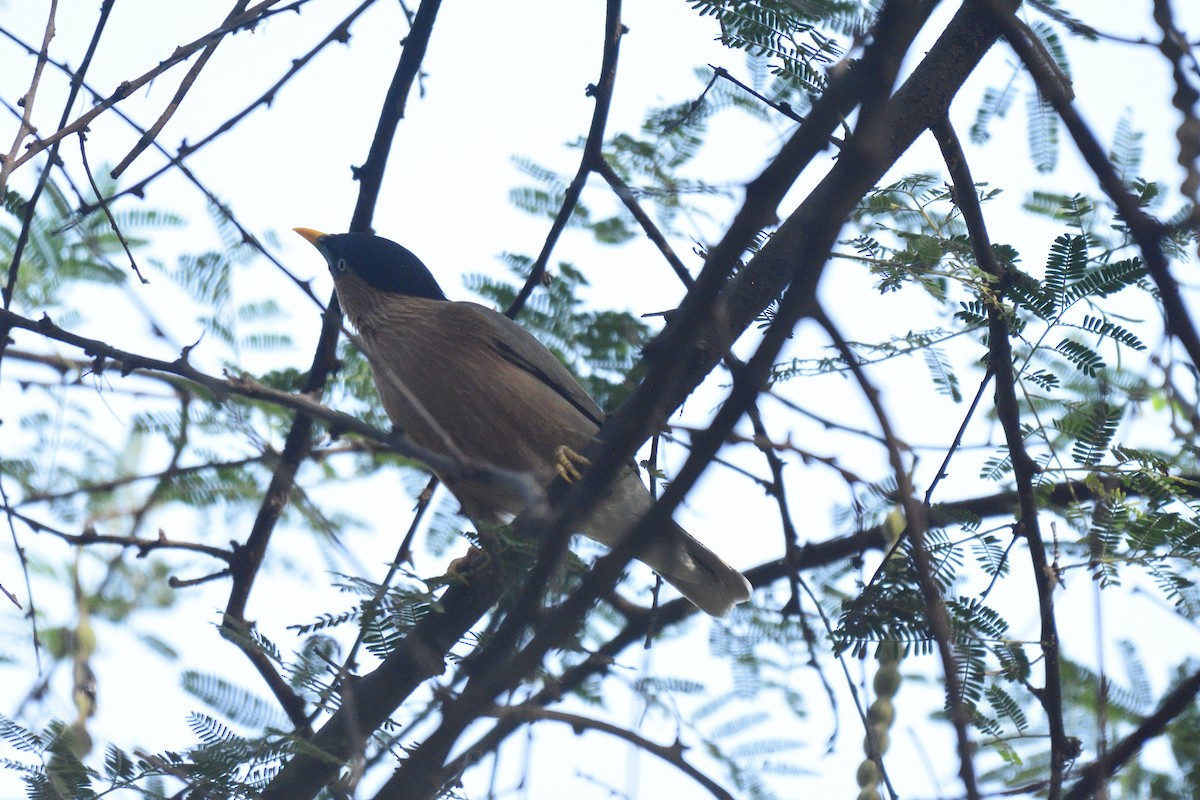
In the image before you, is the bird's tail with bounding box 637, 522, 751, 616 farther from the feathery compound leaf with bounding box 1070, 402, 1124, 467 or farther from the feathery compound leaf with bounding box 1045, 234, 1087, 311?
the feathery compound leaf with bounding box 1045, 234, 1087, 311

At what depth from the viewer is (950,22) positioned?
3508 mm

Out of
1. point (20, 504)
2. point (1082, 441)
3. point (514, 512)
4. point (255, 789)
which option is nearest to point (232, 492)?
point (20, 504)

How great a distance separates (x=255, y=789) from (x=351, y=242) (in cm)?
359

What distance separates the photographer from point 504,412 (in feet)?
15.6

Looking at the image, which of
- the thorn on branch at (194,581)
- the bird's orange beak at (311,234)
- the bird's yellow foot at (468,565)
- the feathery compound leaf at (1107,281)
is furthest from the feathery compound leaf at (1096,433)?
the bird's orange beak at (311,234)

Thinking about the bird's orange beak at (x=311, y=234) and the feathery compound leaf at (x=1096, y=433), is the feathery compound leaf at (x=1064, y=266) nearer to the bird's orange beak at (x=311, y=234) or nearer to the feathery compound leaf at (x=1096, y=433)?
the feathery compound leaf at (x=1096, y=433)

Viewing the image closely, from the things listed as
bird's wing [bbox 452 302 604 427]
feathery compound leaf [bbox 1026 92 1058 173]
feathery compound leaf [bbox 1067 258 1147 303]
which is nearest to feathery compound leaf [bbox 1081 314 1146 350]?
feathery compound leaf [bbox 1067 258 1147 303]

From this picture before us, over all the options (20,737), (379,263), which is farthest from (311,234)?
(20,737)

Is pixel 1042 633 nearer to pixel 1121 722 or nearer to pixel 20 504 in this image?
pixel 1121 722

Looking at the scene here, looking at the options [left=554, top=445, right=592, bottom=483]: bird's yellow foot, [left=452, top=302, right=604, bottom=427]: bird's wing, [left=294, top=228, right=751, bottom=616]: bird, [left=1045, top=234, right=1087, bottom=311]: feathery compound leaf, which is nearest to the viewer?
[left=1045, top=234, right=1087, bottom=311]: feathery compound leaf

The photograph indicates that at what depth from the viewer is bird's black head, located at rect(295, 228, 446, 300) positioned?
19.7 ft

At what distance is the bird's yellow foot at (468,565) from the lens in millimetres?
3348

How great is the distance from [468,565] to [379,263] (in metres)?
2.56

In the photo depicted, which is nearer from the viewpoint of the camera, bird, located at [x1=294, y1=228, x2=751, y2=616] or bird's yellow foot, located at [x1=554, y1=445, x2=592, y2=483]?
bird's yellow foot, located at [x1=554, y1=445, x2=592, y2=483]
